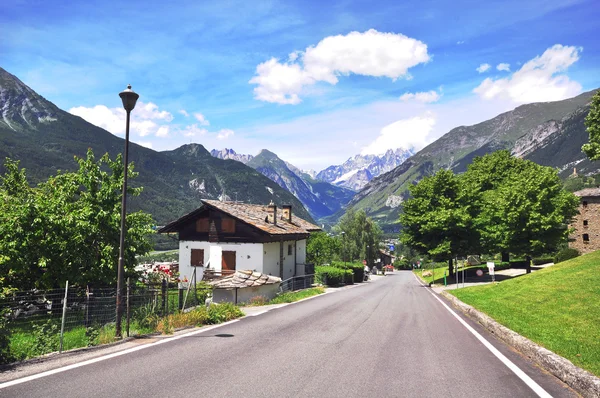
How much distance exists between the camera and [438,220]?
36.5m

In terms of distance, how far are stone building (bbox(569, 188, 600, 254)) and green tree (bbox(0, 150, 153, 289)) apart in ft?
192

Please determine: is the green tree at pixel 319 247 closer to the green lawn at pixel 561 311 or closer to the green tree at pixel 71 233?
the green lawn at pixel 561 311

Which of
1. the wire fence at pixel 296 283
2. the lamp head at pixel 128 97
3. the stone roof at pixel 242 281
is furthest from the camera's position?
the wire fence at pixel 296 283

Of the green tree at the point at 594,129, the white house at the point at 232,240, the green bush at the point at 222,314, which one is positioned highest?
the green tree at the point at 594,129

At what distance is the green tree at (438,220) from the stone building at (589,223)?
26707 millimetres

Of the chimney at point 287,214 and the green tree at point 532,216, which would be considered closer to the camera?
the green tree at point 532,216

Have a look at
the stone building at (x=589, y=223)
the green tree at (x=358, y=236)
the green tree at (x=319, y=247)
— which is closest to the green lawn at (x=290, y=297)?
the green tree at (x=319, y=247)

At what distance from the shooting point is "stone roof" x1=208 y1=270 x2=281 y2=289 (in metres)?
23.0

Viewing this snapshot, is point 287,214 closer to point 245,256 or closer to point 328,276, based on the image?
point 328,276

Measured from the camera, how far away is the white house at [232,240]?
32.6m

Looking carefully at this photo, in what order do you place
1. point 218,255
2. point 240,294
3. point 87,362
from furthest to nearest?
1. point 218,255
2. point 240,294
3. point 87,362

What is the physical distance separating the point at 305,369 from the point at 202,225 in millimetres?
29695

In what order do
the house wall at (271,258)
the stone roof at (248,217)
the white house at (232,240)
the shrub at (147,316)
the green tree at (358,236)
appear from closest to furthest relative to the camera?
the shrub at (147,316) < the white house at (232,240) < the house wall at (271,258) < the stone roof at (248,217) < the green tree at (358,236)

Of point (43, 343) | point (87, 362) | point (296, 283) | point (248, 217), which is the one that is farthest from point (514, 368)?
point (248, 217)
